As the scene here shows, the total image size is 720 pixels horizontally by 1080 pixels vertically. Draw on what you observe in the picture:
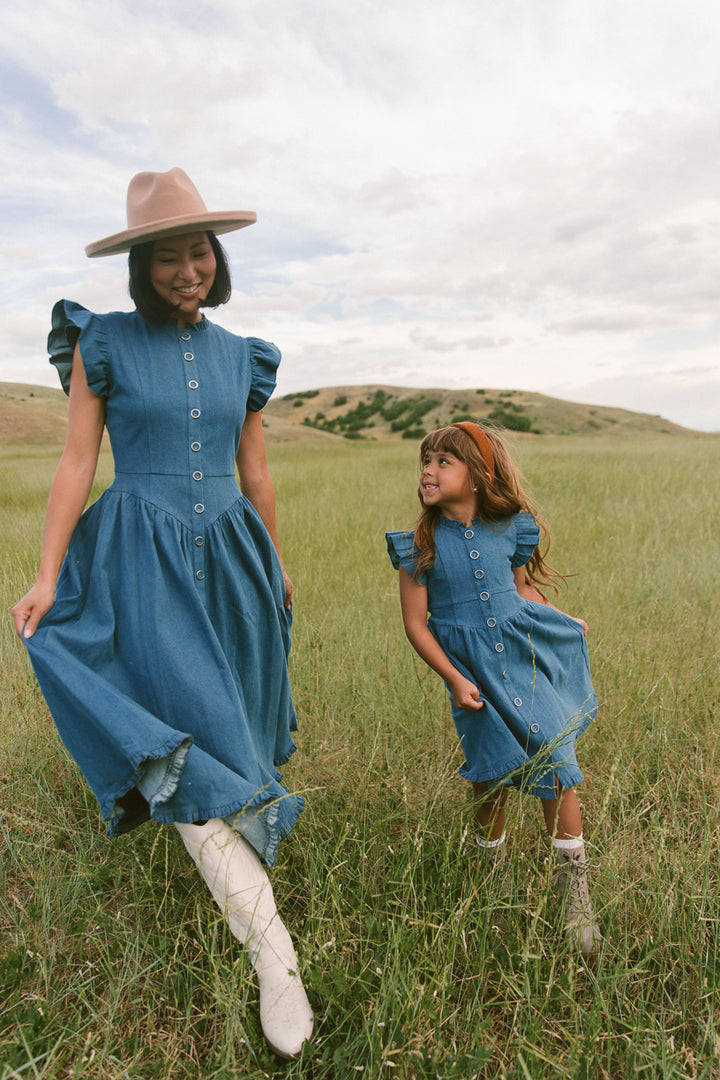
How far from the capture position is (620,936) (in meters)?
2.04

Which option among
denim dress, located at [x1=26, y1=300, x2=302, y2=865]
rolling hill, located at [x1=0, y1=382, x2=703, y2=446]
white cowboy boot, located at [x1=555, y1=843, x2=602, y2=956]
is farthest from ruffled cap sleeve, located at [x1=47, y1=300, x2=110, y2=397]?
rolling hill, located at [x1=0, y1=382, x2=703, y2=446]

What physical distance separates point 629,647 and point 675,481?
7150 mm

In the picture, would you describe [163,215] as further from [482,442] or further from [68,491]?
[482,442]

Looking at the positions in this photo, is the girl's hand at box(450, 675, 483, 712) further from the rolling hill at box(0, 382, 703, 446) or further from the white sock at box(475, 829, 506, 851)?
the rolling hill at box(0, 382, 703, 446)

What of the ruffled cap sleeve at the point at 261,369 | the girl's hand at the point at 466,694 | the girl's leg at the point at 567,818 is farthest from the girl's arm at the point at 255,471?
the girl's leg at the point at 567,818

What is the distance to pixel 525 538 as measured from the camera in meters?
Result: 2.32

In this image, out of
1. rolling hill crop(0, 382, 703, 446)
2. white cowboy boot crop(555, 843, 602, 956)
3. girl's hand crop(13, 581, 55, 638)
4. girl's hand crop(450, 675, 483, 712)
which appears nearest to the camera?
girl's hand crop(13, 581, 55, 638)

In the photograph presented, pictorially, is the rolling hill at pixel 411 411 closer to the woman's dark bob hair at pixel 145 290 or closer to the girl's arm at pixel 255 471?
the girl's arm at pixel 255 471

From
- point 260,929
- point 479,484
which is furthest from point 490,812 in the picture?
point 479,484

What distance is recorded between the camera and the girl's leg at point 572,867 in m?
1.94

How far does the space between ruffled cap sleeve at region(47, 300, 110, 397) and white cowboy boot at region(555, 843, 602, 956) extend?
6.33ft

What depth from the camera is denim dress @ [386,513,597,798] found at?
2.10m

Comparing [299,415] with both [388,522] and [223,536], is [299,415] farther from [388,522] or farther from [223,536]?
[223,536]

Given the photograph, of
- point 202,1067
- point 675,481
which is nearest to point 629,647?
point 202,1067
